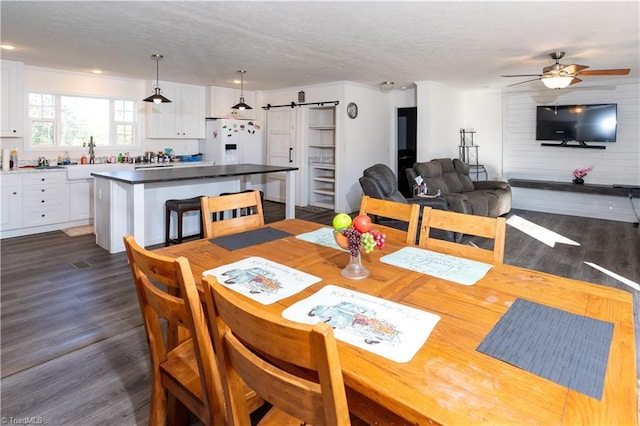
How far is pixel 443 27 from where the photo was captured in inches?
142

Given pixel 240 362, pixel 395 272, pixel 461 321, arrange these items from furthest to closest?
pixel 395 272 → pixel 461 321 → pixel 240 362

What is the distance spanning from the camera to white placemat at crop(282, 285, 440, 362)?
3.41 ft

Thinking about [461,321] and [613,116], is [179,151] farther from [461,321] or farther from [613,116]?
[613,116]

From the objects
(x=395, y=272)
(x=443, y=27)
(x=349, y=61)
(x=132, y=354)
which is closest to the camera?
(x=395, y=272)

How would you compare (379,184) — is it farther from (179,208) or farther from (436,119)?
(436,119)

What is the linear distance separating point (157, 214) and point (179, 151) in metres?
2.91

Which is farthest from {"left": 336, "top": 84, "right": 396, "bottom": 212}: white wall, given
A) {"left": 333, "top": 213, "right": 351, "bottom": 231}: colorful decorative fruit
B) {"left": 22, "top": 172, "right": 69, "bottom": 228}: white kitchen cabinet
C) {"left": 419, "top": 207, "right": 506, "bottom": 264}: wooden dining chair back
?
{"left": 333, "top": 213, "right": 351, "bottom": 231}: colorful decorative fruit

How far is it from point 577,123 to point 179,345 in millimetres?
7545

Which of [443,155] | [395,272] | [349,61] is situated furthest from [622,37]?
[395,272]

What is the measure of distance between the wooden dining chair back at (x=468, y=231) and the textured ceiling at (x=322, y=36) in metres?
2.00

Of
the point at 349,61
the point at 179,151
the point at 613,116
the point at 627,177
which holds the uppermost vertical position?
the point at 349,61

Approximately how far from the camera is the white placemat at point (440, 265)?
156cm

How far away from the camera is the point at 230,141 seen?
7.25 m

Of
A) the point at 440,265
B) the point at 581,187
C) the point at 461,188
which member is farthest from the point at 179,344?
the point at 581,187
